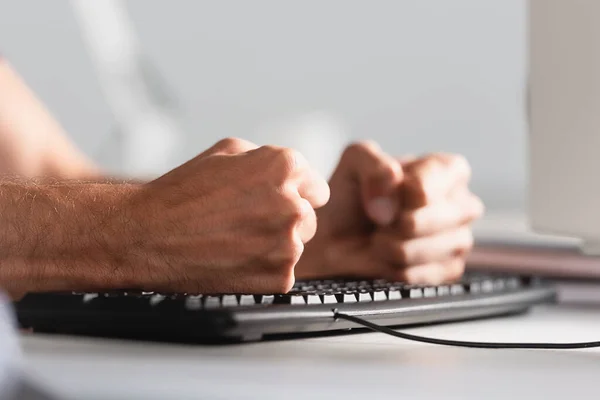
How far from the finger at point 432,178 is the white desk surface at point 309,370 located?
0.88 ft

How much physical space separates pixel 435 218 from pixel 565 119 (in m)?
0.20

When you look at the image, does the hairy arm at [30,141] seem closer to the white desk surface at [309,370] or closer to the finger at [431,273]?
the finger at [431,273]

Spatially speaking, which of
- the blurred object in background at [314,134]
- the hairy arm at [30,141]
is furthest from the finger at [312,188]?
the blurred object in background at [314,134]

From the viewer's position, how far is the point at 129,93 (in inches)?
84.7

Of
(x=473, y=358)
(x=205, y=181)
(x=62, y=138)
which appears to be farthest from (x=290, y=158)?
(x=62, y=138)

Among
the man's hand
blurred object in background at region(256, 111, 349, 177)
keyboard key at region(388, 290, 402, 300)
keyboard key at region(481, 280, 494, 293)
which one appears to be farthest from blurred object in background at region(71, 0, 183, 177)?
keyboard key at region(388, 290, 402, 300)

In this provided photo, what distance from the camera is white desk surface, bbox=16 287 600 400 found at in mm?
372

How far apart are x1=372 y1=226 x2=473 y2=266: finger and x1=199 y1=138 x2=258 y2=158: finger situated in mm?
225

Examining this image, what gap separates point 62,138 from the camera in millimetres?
1280

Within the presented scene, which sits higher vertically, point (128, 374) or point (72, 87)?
point (72, 87)

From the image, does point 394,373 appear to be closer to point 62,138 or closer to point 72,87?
point 62,138

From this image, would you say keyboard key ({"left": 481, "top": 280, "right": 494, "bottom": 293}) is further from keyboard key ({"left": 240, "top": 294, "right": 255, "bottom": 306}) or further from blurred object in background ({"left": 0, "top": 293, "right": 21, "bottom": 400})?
blurred object in background ({"left": 0, "top": 293, "right": 21, "bottom": 400})

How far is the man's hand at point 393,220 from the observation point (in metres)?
0.86

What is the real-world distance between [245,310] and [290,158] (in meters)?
0.13
